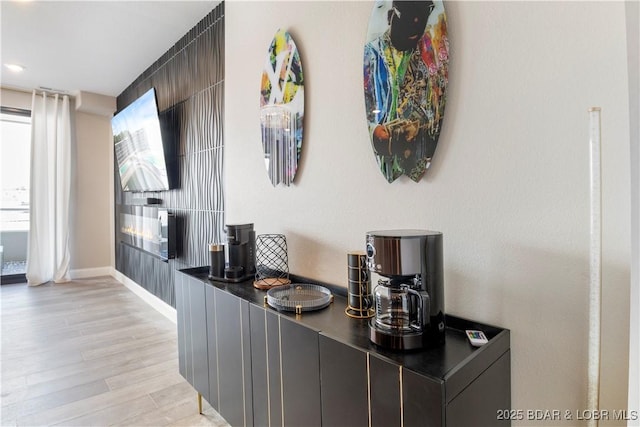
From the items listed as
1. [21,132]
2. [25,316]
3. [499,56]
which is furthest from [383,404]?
[21,132]

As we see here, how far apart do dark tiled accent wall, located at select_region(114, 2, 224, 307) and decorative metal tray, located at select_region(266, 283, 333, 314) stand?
1205 millimetres

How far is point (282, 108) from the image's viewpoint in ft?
6.18

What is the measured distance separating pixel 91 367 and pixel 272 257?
170 centimetres

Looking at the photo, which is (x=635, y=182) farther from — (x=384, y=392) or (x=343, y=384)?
(x=343, y=384)

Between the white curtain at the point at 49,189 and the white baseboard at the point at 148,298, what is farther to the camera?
the white curtain at the point at 49,189

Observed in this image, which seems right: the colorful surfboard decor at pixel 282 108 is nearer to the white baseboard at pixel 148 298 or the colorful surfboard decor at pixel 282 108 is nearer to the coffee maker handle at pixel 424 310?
the coffee maker handle at pixel 424 310

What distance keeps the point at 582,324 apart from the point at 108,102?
591 centimetres

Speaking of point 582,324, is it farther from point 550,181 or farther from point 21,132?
point 21,132

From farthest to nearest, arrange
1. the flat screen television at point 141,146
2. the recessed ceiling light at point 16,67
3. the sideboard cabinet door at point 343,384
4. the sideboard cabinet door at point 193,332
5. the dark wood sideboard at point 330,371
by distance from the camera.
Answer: the recessed ceiling light at point 16,67
the flat screen television at point 141,146
the sideboard cabinet door at point 193,332
the sideboard cabinet door at point 343,384
the dark wood sideboard at point 330,371

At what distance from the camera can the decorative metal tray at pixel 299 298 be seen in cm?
133

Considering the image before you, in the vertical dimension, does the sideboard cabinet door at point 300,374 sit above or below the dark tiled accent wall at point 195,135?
below

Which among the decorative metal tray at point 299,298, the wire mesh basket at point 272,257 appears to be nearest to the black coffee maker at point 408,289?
the decorative metal tray at point 299,298

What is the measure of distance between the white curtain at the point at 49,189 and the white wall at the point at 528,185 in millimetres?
5150

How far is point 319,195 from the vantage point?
1702 millimetres
